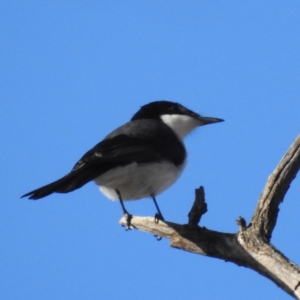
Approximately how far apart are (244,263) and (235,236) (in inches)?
10.0

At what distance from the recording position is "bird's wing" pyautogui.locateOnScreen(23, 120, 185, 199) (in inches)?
281

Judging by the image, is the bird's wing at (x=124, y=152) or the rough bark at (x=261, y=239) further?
the bird's wing at (x=124, y=152)

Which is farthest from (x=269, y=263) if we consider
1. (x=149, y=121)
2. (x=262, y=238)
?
(x=149, y=121)

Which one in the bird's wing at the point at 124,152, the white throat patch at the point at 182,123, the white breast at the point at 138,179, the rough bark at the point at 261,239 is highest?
the white throat patch at the point at 182,123

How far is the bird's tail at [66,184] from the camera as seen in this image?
6875mm

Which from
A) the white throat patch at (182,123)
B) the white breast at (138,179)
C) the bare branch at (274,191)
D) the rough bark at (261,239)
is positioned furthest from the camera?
the white throat patch at (182,123)

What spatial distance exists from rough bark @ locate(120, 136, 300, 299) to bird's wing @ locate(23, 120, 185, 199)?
125 cm

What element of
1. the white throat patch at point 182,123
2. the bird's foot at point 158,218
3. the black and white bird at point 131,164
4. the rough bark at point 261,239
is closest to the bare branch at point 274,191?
the rough bark at point 261,239

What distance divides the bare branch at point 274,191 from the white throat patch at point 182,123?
3508mm

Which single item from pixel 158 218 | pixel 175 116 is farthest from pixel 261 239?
pixel 175 116

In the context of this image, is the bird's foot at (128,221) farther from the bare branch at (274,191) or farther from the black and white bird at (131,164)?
the bare branch at (274,191)

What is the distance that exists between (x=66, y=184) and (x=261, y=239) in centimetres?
203

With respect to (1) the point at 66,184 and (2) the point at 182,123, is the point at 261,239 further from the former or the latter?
(2) the point at 182,123

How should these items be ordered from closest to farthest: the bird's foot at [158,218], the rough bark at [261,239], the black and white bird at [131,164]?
the rough bark at [261,239]
the black and white bird at [131,164]
the bird's foot at [158,218]
